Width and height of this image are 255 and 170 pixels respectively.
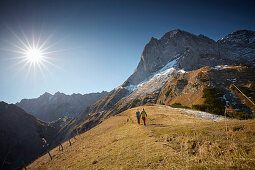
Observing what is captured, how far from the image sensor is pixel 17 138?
458 ft

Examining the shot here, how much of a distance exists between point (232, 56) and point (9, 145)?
364 meters

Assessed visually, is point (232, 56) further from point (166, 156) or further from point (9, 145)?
point (9, 145)

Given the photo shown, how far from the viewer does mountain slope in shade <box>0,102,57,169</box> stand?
115619 millimetres

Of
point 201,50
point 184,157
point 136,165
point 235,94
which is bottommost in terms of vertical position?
point 235,94

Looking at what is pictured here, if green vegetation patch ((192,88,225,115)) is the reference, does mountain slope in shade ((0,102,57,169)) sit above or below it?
below

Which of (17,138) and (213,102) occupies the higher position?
(213,102)

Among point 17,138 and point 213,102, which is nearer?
point 213,102

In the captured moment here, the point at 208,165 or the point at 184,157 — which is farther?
the point at 184,157

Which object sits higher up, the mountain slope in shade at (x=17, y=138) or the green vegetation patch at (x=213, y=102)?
the green vegetation patch at (x=213, y=102)

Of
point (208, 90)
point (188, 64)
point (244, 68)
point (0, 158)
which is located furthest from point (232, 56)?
point (0, 158)

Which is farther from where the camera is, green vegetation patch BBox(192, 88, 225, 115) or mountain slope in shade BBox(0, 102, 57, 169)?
mountain slope in shade BBox(0, 102, 57, 169)

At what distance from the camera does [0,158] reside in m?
110

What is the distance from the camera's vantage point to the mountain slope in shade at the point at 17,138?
115619 millimetres

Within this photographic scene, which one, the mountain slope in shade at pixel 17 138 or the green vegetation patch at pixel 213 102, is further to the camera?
the mountain slope in shade at pixel 17 138
